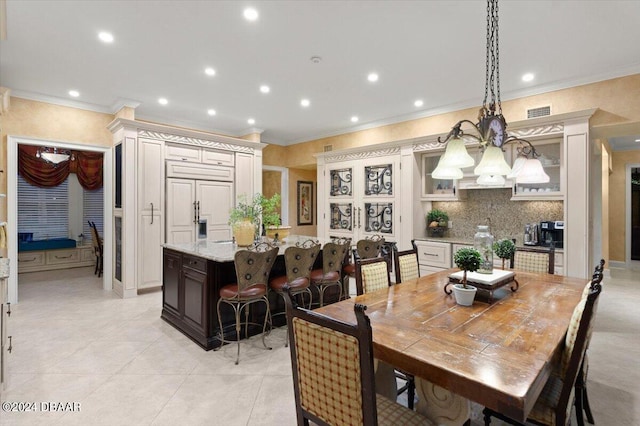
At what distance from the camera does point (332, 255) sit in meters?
3.54

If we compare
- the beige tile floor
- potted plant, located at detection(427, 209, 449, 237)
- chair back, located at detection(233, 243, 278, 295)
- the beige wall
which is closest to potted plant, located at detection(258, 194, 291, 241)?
chair back, located at detection(233, 243, 278, 295)

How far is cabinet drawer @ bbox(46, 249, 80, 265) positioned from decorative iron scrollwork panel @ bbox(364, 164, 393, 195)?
6415 mm

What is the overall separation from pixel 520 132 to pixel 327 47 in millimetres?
Answer: 2822

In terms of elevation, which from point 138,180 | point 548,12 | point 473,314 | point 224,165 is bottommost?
point 473,314

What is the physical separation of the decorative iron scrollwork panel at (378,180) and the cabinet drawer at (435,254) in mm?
1095

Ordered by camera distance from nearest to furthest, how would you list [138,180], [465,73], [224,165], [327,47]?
[327,47]
[465,73]
[138,180]
[224,165]

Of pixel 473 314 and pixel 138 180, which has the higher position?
pixel 138 180

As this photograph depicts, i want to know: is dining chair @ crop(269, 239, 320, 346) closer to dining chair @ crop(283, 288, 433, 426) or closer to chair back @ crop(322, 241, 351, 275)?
chair back @ crop(322, 241, 351, 275)

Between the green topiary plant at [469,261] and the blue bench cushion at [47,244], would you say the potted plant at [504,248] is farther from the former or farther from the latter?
the blue bench cushion at [47,244]

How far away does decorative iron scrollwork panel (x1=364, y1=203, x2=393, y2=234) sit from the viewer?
5707mm

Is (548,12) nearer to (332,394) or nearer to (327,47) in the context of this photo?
(327,47)

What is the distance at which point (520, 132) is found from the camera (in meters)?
4.33

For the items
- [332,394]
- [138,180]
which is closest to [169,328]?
[138,180]

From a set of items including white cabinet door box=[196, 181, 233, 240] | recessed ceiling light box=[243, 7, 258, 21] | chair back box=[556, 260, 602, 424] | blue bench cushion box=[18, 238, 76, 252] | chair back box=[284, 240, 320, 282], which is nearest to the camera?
chair back box=[556, 260, 602, 424]
